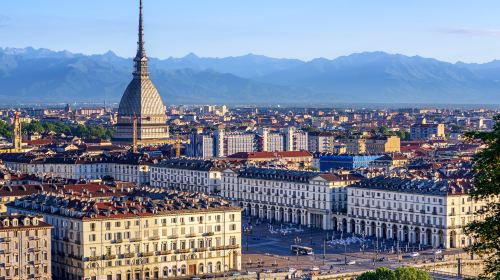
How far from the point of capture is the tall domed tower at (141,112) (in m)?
181

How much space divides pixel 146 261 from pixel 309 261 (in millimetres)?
12322

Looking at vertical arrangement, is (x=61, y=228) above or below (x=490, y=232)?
below

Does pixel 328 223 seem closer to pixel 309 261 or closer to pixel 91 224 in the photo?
pixel 309 261

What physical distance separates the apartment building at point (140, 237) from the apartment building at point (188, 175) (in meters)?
37.1

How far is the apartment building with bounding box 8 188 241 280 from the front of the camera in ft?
208

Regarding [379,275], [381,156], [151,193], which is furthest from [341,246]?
[381,156]

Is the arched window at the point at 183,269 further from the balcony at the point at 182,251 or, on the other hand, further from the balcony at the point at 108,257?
the balcony at the point at 108,257

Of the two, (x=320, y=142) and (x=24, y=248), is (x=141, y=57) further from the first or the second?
(x=24, y=248)

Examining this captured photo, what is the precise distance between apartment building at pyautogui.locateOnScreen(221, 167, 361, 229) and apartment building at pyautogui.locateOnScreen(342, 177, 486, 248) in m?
2.25

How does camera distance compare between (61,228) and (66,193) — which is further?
(66,193)

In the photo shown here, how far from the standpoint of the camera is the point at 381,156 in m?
137

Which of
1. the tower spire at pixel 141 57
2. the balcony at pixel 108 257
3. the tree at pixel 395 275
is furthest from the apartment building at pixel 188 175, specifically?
the tower spire at pixel 141 57

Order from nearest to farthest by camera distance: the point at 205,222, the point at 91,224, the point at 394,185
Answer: the point at 91,224, the point at 205,222, the point at 394,185

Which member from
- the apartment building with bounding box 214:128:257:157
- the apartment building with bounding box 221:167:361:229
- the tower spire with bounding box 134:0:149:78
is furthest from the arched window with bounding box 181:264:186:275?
the tower spire with bounding box 134:0:149:78
